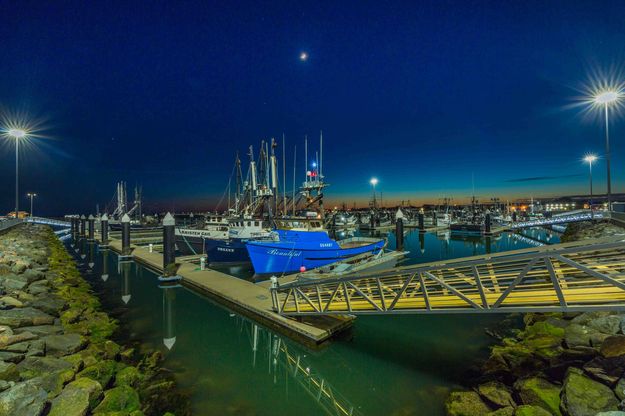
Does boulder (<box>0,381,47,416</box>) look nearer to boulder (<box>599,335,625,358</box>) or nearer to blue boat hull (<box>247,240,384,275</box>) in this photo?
boulder (<box>599,335,625,358</box>)

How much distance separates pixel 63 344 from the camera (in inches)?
304

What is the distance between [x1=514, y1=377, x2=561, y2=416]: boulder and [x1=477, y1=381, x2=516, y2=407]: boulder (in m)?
0.23

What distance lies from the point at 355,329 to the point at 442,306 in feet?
12.9

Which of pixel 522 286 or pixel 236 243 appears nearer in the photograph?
pixel 522 286

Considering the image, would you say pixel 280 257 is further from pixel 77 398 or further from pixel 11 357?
pixel 77 398

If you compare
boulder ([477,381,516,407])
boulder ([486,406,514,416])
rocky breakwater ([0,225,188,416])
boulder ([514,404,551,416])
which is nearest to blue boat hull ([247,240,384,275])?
rocky breakwater ([0,225,188,416])

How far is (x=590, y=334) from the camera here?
285 inches

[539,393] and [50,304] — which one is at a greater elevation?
[50,304]

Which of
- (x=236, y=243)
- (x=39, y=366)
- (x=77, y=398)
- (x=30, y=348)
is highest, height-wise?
(x=236, y=243)

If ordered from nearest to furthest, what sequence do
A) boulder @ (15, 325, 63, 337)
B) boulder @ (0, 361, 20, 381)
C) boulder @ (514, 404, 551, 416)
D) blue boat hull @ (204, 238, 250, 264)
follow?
boulder @ (514, 404, 551, 416), boulder @ (0, 361, 20, 381), boulder @ (15, 325, 63, 337), blue boat hull @ (204, 238, 250, 264)

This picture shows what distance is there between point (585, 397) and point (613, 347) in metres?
1.78

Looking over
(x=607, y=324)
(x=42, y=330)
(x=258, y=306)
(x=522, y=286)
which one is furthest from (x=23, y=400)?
(x=607, y=324)

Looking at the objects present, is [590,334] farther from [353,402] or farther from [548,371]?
[353,402]

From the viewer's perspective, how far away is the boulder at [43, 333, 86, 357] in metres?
7.44
